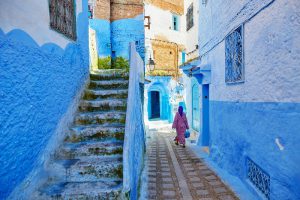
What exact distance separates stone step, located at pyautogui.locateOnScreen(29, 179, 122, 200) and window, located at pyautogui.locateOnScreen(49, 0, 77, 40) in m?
2.62

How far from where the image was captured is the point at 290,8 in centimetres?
316

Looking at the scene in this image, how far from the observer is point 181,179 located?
552 centimetres

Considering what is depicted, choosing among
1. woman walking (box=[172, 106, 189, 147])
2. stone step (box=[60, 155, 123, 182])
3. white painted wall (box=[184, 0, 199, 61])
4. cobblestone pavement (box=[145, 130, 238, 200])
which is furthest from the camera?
white painted wall (box=[184, 0, 199, 61])

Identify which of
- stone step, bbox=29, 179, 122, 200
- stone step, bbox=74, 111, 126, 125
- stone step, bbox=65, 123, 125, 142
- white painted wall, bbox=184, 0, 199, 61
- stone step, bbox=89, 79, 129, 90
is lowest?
stone step, bbox=29, 179, 122, 200

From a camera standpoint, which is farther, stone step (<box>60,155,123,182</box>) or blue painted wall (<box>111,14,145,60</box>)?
blue painted wall (<box>111,14,145,60</box>)

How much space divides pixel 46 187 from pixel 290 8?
4.31m

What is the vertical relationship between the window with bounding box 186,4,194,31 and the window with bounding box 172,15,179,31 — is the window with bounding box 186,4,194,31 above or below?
below

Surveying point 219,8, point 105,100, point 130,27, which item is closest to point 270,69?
point 105,100

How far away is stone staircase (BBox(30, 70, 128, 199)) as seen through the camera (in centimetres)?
326

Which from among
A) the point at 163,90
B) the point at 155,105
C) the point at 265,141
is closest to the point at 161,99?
the point at 163,90

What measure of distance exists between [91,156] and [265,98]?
3.14m

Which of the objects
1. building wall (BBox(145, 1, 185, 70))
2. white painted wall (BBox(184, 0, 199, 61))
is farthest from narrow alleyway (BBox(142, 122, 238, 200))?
building wall (BBox(145, 1, 185, 70))

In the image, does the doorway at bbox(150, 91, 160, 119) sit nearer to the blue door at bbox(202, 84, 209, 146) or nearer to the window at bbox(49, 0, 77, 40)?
the blue door at bbox(202, 84, 209, 146)

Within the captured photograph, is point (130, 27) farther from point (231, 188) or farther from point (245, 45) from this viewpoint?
point (231, 188)
